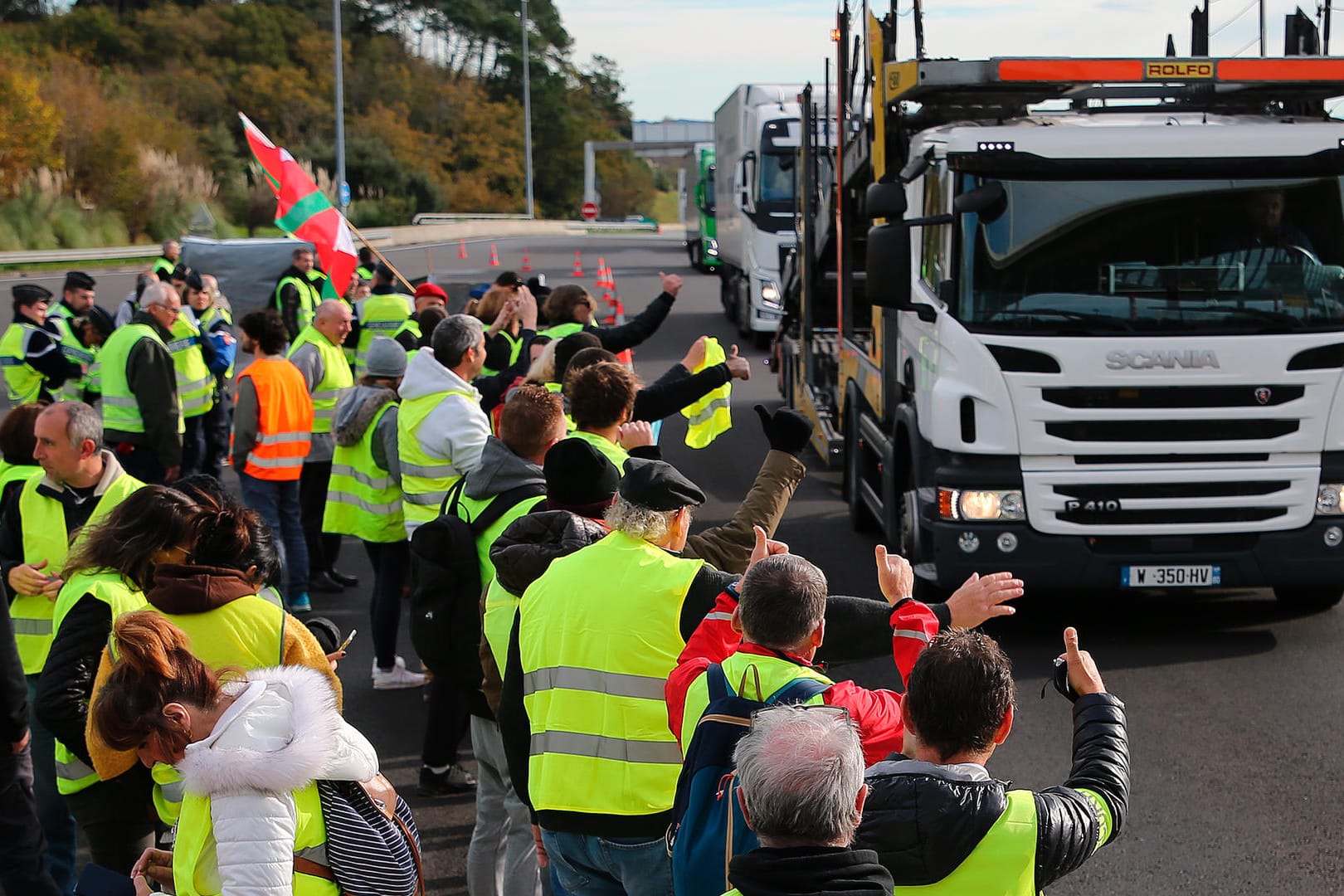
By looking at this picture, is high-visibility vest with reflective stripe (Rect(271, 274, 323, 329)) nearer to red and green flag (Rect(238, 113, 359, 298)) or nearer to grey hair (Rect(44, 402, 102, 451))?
red and green flag (Rect(238, 113, 359, 298))

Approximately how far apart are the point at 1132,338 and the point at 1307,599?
242cm

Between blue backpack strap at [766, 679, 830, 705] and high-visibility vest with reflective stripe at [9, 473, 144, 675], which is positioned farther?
high-visibility vest with reflective stripe at [9, 473, 144, 675]

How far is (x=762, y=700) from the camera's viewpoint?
9.80 ft

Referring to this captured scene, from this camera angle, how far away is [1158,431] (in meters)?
7.49

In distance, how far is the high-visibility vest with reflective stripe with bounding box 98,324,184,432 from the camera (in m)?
8.68

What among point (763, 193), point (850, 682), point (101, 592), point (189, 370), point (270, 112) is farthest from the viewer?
point (270, 112)

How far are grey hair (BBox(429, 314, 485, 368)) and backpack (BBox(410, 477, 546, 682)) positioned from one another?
4.39 ft

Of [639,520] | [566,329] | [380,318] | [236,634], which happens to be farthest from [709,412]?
[380,318]

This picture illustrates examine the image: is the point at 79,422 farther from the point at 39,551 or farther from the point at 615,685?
the point at 615,685

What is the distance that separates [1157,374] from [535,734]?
4829 mm

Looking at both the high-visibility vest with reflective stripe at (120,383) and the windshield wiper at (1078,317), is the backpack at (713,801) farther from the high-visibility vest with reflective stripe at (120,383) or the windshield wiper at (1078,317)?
the high-visibility vest with reflective stripe at (120,383)

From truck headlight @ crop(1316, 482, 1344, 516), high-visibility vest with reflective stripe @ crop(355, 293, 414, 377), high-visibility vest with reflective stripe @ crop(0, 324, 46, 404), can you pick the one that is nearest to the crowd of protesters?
truck headlight @ crop(1316, 482, 1344, 516)

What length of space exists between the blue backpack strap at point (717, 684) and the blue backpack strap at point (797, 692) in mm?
98

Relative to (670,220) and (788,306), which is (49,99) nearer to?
(788,306)
